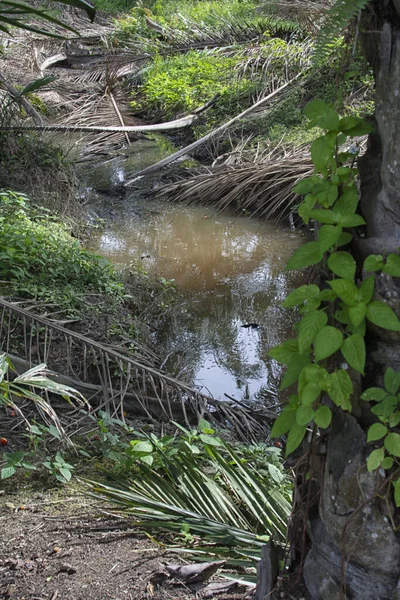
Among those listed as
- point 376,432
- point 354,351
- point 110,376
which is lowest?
point 110,376

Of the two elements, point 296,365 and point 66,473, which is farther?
point 66,473

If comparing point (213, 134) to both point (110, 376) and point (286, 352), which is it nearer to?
point (110, 376)

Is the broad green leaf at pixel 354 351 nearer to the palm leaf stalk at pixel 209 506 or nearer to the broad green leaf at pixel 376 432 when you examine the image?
the broad green leaf at pixel 376 432

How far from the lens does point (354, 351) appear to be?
1.41 metres

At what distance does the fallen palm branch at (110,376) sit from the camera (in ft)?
11.6

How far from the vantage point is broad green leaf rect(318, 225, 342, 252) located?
1439 millimetres

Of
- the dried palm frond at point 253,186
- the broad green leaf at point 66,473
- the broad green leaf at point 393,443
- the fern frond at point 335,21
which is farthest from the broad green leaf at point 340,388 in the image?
the dried palm frond at point 253,186

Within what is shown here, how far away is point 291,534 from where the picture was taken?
1.69 m

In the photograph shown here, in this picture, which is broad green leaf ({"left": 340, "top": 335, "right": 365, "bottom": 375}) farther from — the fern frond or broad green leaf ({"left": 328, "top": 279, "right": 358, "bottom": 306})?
the fern frond

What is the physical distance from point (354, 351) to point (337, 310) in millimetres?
125

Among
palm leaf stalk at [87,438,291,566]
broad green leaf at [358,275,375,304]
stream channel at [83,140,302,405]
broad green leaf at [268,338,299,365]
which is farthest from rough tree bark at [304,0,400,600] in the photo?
stream channel at [83,140,302,405]

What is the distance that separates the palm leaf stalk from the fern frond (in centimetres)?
136

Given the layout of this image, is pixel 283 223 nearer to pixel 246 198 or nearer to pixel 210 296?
pixel 246 198

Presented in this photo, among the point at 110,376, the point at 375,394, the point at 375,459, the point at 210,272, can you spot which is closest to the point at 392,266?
the point at 375,394
